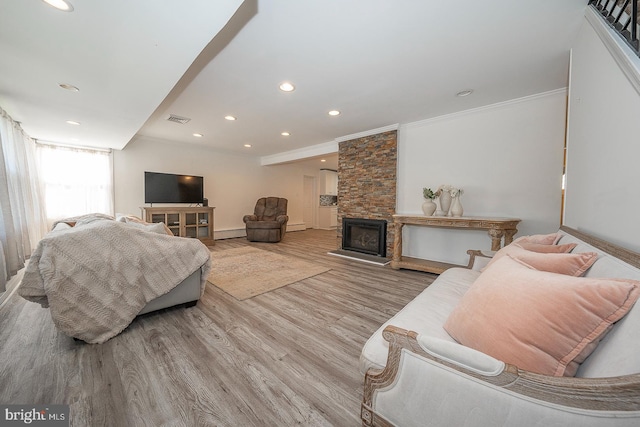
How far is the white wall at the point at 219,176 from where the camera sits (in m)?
4.79

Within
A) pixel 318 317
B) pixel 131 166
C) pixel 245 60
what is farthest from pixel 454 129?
pixel 131 166

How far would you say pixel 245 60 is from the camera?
2080 millimetres

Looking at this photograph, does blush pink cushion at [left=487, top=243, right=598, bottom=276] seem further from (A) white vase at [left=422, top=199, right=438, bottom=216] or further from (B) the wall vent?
(B) the wall vent

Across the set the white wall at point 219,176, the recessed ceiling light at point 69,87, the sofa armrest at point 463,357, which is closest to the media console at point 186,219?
the white wall at point 219,176

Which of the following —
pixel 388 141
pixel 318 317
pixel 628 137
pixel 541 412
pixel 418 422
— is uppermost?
pixel 388 141

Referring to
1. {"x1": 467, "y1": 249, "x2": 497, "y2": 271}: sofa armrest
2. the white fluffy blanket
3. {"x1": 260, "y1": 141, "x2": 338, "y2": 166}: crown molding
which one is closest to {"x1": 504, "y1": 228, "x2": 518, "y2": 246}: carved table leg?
{"x1": 467, "y1": 249, "x2": 497, "y2": 271}: sofa armrest

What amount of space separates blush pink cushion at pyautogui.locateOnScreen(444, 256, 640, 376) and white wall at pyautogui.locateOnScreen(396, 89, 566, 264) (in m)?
2.84

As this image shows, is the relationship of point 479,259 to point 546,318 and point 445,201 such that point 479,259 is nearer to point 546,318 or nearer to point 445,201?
point 445,201

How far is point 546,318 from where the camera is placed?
2.22 feet

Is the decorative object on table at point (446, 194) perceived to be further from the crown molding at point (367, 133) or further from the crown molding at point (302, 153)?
the crown molding at point (302, 153)

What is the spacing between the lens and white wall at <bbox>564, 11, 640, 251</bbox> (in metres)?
0.94

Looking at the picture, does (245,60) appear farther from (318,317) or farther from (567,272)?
(567,272)

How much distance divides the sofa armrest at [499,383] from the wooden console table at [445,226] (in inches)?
105

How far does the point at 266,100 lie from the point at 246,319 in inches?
100
